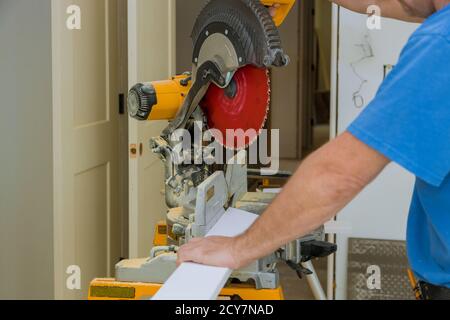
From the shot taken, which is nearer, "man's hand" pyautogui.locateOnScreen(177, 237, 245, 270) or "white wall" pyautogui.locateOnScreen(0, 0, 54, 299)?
"man's hand" pyautogui.locateOnScreen(177, 237, 245, 270)

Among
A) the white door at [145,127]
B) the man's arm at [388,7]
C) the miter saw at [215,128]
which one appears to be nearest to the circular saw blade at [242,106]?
the miter saw at [215,128]

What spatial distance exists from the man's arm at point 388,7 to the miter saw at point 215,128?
0.25 metres

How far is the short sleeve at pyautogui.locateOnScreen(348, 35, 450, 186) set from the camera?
1.14m

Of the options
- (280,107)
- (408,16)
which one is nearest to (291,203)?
(408,16)

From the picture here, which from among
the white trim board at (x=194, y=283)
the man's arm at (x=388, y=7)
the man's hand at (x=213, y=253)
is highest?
the man's arm at (x=388, y=7)

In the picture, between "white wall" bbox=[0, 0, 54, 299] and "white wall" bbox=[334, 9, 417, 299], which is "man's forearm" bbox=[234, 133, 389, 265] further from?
"white wall" bbox=[334, 9, 417, 299]

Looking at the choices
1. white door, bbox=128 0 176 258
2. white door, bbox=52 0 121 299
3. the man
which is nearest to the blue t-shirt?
the man

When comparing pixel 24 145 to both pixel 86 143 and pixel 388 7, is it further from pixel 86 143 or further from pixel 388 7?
pixel 388 7

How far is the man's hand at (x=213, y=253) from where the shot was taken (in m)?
1.37

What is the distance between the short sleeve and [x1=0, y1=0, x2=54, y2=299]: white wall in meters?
2.00

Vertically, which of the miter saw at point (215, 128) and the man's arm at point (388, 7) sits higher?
the man's arm at point (388, 7)

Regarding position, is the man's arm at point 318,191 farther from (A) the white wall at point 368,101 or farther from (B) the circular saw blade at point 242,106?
(A) the white wall at point 368,101

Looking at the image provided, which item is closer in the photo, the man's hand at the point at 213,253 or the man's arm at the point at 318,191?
the man's arm at the point at 318,191
